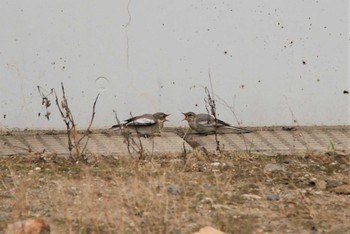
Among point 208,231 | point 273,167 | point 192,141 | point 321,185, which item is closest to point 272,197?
point 321,185

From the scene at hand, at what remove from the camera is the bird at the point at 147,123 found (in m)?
6.96

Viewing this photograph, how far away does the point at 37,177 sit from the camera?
5.53 meters

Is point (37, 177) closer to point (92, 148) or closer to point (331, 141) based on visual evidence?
point (92, 148)

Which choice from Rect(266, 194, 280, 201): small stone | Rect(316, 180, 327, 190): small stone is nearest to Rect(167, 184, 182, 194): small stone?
Rect(266, 194, 280, 201): small stone

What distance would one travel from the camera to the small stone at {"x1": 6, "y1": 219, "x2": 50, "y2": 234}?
3.87 meters

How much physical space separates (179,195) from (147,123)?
226 cm

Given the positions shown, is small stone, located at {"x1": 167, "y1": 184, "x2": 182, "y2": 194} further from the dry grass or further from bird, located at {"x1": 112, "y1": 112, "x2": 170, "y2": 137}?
bird, located at {"x1": 112, "y1": 112, "x2": 170, "y2": 137}

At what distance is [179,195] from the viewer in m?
4.81

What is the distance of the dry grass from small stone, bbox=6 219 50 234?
15 cm

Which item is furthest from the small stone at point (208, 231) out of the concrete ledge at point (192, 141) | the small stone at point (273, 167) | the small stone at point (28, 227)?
the concrete ledge at point (192, 141)

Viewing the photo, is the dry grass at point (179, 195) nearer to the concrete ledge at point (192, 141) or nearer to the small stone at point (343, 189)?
the small stone at point (343, 189)

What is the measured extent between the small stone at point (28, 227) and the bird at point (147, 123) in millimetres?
3013

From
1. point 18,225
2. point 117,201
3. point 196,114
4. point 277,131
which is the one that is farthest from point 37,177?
point 277,131

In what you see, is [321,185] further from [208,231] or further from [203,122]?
[203,122]
